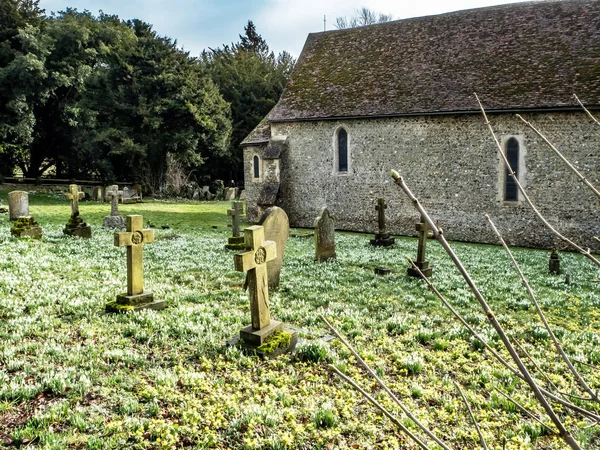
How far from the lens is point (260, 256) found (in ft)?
18.6

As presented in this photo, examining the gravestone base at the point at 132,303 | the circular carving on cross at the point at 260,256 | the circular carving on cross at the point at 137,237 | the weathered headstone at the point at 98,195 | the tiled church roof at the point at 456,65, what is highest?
the tiled church roof at the point at 456,65

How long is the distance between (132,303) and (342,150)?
15073 mm

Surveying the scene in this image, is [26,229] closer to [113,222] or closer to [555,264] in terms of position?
[113,222]

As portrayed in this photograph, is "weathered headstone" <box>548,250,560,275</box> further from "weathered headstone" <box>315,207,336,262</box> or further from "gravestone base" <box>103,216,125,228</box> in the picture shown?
"gravestone base" <box>103,216,125,228</box>

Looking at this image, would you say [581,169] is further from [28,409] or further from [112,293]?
[28,409]

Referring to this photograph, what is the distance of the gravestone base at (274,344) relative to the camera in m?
5.38

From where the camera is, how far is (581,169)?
1580cm

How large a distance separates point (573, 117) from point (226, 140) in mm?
24991

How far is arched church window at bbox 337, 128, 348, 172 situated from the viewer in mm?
20281

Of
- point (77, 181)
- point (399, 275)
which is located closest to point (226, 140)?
point (77, 181)

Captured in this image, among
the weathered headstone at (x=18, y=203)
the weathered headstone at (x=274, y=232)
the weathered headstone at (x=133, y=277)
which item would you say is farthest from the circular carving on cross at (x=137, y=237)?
the weathered headstone at (x=18, y=203)

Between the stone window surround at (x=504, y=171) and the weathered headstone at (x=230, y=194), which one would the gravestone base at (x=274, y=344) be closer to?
the stone window surround at (x=504, y=171)

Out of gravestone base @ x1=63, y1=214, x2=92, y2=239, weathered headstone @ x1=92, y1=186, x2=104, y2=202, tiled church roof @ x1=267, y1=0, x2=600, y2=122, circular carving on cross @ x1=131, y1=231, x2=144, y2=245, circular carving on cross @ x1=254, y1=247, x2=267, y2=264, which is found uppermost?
tiled church roof @ x1=267, y1=0, x2=600, y2=122

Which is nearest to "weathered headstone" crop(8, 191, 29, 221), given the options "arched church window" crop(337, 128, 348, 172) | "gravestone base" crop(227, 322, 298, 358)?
"arched church window" crop(337, 128, 348, 172)
